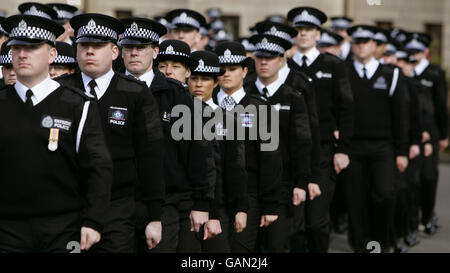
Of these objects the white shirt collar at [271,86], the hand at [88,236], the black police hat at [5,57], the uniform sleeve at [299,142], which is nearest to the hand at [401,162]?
the uniform sleeve at [299,142]

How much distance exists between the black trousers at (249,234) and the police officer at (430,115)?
552 centimetres

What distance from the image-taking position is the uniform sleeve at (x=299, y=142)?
8.60 meters

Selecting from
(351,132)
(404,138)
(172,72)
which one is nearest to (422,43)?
(404,138)

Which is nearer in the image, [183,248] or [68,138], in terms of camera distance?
[68,138]

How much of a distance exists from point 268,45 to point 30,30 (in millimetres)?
3818

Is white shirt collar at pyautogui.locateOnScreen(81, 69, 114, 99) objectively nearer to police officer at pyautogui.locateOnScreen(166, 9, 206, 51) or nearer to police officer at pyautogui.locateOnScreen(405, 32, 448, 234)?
police officer at pyautogui.locateOnScreen(166, 9, 206, 51)

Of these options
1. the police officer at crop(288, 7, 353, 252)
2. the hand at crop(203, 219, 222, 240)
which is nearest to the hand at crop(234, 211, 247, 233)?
the hand at crop(203, 219, 222, 240)

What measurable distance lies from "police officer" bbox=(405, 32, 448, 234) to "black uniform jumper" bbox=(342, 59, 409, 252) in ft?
8.06

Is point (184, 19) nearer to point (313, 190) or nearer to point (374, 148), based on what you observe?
point (313, 190)

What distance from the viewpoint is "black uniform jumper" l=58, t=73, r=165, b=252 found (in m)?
5.77

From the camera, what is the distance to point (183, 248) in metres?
6.89

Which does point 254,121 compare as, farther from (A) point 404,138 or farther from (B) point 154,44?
(A) point 404,138

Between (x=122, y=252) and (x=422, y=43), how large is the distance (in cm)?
907

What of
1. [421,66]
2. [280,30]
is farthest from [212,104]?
[421,66]
